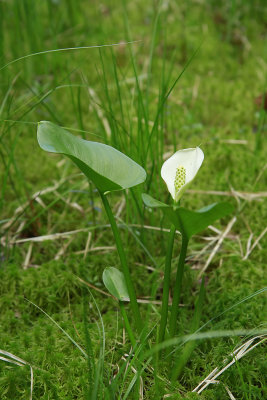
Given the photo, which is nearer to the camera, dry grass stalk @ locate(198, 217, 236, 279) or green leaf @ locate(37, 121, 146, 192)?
green leaf @ locate(37, 121, 146, 192)

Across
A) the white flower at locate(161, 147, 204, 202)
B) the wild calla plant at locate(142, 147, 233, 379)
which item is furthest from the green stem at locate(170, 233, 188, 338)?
the white flower at locate(161, 147, 204, 202)

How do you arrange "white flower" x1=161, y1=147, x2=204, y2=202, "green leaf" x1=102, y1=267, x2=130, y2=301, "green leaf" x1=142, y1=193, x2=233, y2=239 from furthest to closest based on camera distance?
1. "green leaf" x1=102, y1=267, x2=130, y2=301
2. "white flower" x1=161, y1=147, x2=204, y2=202
3. "green leaf" x1=142, y1=193, x2=233, y2=239

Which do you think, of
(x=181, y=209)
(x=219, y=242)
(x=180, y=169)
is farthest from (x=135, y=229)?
(x=181, y=209)

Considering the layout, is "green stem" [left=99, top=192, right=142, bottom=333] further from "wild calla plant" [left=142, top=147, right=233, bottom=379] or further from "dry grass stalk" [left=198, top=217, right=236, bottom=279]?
"dry grass stalk" [left=198, top=217, right=236, bottom=279]

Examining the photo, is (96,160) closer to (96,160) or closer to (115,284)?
(96,160)

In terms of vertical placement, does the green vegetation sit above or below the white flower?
below

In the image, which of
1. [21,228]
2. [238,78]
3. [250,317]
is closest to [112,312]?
[250,317]

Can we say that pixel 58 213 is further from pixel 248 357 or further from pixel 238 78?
pixel 238 78
